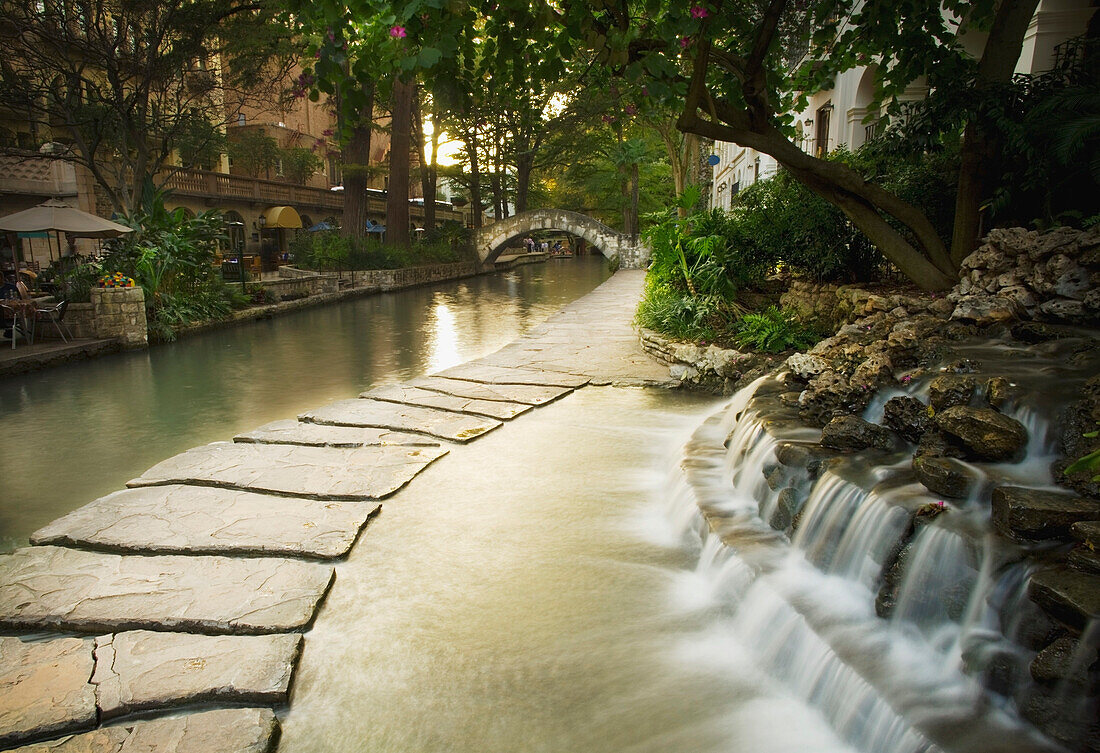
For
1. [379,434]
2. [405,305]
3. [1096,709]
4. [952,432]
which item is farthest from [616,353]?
[405,305]

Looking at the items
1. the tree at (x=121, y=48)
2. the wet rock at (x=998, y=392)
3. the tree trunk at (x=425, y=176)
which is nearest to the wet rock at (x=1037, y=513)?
the wet rock at (x=998, y=392)

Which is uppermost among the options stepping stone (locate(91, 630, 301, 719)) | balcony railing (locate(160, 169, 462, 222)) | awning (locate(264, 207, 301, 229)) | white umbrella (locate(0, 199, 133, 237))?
balcony railing (locate(160, 169, 462, 222))

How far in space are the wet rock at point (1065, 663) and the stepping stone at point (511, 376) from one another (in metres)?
5.95

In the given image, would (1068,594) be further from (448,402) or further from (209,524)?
(448,402)

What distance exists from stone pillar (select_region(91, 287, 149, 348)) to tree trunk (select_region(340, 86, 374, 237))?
11.2 metres

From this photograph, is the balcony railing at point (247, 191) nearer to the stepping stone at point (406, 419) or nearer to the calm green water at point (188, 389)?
the calm green water at point (188, 389)

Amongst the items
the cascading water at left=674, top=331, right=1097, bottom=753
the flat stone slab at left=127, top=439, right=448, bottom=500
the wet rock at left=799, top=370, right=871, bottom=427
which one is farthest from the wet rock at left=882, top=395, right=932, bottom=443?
the flat stone slab at left=127, top=439, right=448, bottom=500

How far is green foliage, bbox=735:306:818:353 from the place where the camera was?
813 centimetres

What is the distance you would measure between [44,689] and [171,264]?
12038 millimetres

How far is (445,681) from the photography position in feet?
10.6

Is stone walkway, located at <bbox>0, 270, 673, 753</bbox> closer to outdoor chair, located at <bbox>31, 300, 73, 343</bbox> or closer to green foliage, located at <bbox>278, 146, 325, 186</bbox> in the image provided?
outdoor chair, located at <bbox>31, 300, 73, 343</bbox>

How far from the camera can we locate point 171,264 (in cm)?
1339

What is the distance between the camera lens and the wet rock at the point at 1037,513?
304cm

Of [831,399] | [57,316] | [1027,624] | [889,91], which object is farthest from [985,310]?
[57,316]
